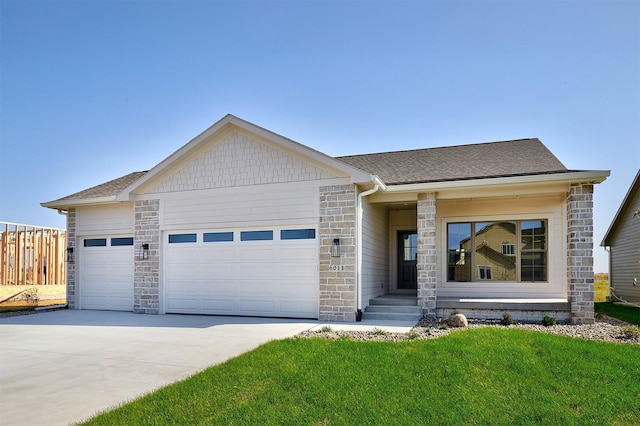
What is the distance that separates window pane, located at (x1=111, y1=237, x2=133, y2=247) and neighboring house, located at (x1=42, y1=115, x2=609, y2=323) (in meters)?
0.05

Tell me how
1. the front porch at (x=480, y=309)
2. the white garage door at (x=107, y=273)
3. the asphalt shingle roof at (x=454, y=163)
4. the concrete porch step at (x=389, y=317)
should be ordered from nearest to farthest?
1. the front porch at (x=480, y=309)
2. the concrete porch step at (x=389, y=317)
3. the asphalt shingle roof at (x=454, y=163)
4. the white garage door at (x=107, y=273)

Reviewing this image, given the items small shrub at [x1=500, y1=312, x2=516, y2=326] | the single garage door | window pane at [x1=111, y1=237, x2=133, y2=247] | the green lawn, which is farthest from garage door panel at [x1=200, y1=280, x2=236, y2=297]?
small shrub at [x1=500, y1=312, x2=516, y2=326]

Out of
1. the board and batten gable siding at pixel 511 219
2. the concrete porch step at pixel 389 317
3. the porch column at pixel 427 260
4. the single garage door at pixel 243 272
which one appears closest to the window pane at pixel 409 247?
the board and batten gable siding at pixel 511 219

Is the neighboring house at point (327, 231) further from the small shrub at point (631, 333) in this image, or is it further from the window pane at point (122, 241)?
the small shrub at point (631, 333)

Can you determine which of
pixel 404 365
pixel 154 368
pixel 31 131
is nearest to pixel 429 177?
pixel 404 365

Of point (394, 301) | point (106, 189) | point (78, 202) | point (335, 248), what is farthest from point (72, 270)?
point (394, 301)

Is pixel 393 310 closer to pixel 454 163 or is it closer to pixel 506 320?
pixel 506 320

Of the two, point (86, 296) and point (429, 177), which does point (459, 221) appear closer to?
point (429, 177)

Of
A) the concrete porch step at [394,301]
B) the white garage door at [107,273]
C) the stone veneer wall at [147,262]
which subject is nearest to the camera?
the concrete porch step at [394,301]

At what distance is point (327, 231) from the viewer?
33.4 feet

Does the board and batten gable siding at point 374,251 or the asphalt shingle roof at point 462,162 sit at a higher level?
the asphalt shingle roof at point 462,162

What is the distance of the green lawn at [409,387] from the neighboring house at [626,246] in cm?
1078

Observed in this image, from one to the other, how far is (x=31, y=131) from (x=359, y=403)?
15746mm

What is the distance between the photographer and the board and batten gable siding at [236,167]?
34.7ft
